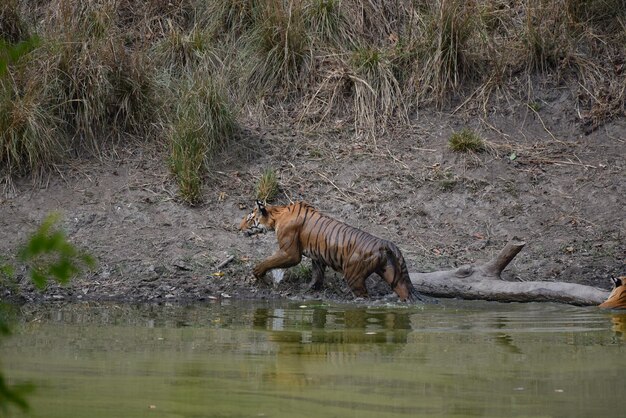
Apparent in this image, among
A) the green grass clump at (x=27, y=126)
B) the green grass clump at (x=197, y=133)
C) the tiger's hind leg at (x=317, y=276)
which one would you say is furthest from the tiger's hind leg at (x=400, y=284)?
the green grass clump at (x=27, y=126)

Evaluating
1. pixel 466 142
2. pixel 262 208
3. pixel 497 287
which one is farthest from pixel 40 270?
pixel 466 142

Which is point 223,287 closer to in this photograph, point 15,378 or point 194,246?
point 194,246

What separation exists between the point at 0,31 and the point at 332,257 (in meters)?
6.24

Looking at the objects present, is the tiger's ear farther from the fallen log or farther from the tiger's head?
the fallen log

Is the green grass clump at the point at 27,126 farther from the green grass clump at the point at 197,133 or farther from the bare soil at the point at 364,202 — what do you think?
the green grass clump at the point at 197,133

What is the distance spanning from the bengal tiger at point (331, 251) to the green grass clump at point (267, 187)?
4.13ft

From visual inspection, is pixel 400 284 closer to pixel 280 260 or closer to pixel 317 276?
pixel 317 276

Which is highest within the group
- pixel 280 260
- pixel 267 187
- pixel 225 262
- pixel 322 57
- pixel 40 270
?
pixel 40 270

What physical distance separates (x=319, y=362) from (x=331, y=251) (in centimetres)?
389

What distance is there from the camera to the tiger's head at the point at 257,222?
9.80m

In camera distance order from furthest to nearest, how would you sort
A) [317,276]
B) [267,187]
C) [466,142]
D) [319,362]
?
[466,142] → [267,187] → [317,276] → [319,362]

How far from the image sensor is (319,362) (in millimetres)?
5258

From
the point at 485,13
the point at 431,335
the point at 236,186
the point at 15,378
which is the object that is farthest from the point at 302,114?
the point at 15,378

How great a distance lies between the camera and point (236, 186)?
11406 millimetres
